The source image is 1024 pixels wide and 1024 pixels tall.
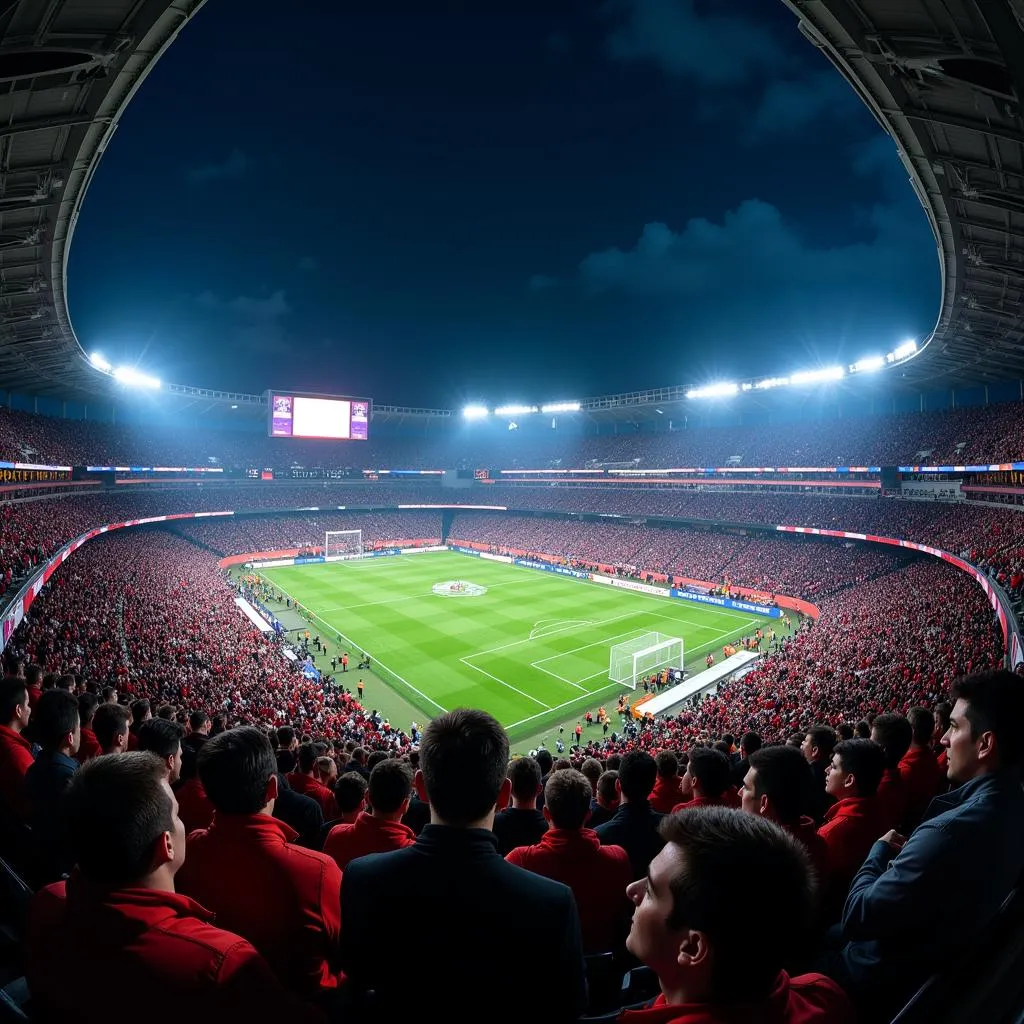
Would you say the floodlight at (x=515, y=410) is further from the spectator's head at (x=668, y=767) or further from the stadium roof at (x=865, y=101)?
the spectator's head at (x=668, y=767)

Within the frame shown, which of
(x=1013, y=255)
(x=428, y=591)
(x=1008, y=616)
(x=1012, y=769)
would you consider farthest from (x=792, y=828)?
(x=428, y=591)

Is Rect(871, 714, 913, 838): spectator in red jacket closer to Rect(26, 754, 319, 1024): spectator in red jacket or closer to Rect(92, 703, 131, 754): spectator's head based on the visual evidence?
Rect(26, 754, 319, 1024): spectator in red jacket

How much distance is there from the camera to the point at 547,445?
8919 centimetres

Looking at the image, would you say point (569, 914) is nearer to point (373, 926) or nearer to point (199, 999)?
point (373, 926)

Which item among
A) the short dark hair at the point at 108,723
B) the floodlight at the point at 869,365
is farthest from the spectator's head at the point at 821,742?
the floodlight at the point at 869,365

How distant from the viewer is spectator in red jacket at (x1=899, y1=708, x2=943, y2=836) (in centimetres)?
561

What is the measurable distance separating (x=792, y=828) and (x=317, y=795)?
18.4ft

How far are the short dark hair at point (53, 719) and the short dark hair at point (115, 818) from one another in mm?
3655

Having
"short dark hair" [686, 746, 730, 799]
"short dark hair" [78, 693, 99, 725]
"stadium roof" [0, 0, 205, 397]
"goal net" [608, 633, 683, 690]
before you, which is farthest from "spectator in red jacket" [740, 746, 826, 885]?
"goal net" [608, 633, 683, 690]

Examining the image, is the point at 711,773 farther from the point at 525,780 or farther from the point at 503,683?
the point at 503,683

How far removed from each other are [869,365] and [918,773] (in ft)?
142

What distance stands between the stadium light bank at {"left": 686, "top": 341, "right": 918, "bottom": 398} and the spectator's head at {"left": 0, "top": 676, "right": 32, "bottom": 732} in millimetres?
41641

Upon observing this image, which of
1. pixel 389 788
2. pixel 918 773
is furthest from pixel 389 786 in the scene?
pixel 918 773

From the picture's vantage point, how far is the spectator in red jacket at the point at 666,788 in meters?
7.19
